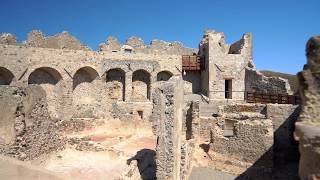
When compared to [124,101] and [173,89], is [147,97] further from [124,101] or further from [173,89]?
[173,89]

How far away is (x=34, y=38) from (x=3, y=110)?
61.0 feet

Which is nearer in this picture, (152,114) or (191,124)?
(191,124)

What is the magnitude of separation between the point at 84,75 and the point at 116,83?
244cm

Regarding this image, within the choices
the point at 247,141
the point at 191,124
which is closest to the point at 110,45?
the point at 191,124

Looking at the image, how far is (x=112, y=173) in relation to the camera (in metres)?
11.8

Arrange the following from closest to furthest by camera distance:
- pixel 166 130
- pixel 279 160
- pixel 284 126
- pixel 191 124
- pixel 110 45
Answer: pixel 166 130 < pixel 279 160 < pixel 284 126 < pixel 191 124 < pixel 110 45

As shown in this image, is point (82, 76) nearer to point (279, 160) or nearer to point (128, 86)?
point (128, 86)

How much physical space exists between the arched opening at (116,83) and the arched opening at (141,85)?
936mm

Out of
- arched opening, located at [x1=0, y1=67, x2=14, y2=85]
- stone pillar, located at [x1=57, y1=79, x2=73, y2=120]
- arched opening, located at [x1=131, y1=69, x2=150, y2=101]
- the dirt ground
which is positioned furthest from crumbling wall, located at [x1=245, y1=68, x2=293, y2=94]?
arched opening, located at [x1=0, y1=67, x2=14, y2=85]

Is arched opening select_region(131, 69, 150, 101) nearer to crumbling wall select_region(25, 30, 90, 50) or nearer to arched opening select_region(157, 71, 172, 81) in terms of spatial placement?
arched opening select_region(157, 71, 172, 81)

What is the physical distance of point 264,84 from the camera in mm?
22609

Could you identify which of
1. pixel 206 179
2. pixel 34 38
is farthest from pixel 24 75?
pixel 206 179

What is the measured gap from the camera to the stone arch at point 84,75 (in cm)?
2392

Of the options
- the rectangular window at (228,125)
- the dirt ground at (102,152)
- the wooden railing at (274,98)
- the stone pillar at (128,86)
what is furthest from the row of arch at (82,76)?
the rectangular window at (228,125)
